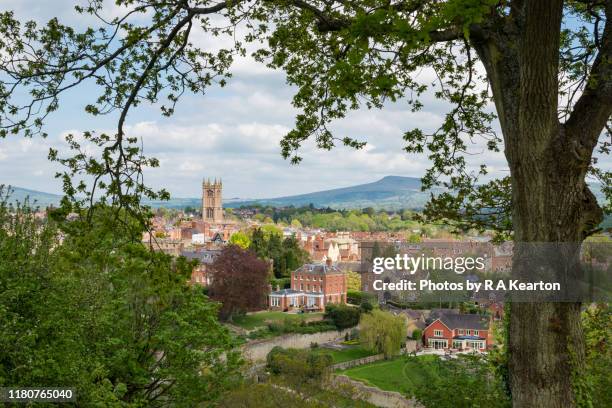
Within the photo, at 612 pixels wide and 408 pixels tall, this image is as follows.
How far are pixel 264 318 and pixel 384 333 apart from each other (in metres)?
11.2

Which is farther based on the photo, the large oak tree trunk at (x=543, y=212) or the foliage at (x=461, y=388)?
the foliage at (x=461, y=388)

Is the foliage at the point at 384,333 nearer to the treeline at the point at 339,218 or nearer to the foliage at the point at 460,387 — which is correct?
the foliage at the point at 460,387

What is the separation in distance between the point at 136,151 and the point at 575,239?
8.37 feet

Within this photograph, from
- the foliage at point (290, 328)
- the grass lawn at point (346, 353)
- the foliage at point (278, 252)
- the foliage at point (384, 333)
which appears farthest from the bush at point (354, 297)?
the foliage at point (384, 333)

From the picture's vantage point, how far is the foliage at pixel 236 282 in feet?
127

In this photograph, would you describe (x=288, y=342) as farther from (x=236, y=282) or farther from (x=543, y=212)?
(x=543, y=212)

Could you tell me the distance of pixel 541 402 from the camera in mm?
3189

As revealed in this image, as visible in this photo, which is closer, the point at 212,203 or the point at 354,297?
the point at 354,297

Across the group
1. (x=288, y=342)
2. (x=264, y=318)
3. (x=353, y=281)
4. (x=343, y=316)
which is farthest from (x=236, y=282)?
(x=353, y=281)

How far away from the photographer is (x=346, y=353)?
35406mm

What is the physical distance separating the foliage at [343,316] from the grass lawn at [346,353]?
4.29m

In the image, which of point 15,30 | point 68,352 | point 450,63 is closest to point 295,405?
point 68,352

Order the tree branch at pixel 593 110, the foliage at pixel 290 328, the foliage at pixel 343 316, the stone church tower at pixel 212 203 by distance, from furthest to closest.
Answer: the stone church tower at pixel 212 203, the foliage at pixel 343 316, the foliage at pixel 290 328, the tree branch at pixel 593 110

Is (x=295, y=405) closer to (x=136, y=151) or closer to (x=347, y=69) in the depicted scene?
(x=136, y=151)
